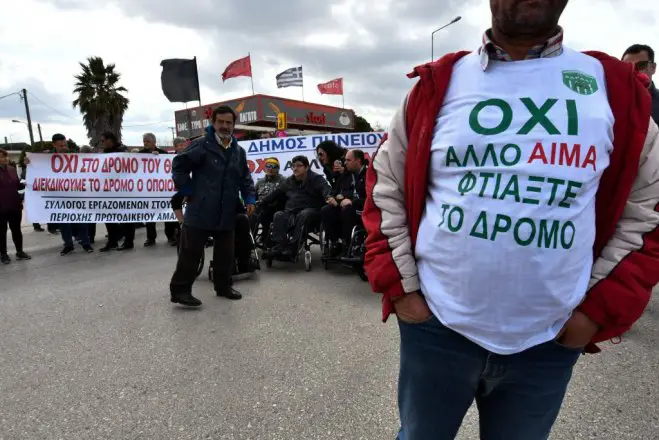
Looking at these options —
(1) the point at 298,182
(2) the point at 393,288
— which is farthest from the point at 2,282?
(2) the point at 393,288

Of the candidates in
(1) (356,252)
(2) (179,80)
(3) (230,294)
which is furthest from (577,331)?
(2) (179,80)

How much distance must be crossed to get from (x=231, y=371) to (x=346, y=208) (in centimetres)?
293

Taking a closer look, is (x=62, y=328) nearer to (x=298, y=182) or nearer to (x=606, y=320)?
(x=298, y=182)

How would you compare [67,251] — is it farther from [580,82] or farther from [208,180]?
[580,82]

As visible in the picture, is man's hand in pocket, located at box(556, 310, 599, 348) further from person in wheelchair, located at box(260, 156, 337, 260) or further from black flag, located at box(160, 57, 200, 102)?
black flag, located at box(160, 57, 200, 102)

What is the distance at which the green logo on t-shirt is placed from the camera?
3.42 feet

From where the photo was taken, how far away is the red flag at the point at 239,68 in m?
21.2

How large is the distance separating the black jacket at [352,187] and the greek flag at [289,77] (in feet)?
70.7

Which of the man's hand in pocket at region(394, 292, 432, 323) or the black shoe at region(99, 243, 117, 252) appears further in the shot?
the black shoe at region(99, 243, 117, 252)

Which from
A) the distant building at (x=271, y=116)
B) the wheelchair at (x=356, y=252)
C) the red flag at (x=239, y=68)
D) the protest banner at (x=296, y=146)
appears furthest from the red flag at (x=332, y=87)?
the wheelchair at (x=356, y=252)

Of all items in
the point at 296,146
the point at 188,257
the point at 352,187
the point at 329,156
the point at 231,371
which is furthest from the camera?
the point at 296,146

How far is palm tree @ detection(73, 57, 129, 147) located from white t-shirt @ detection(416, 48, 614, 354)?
3242 centimetres

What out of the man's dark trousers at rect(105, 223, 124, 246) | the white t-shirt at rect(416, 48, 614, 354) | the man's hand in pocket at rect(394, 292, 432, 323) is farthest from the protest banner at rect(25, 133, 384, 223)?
the white t-shirt at rect(416, 48, 614, 354)

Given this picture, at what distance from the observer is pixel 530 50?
3.58 ft
